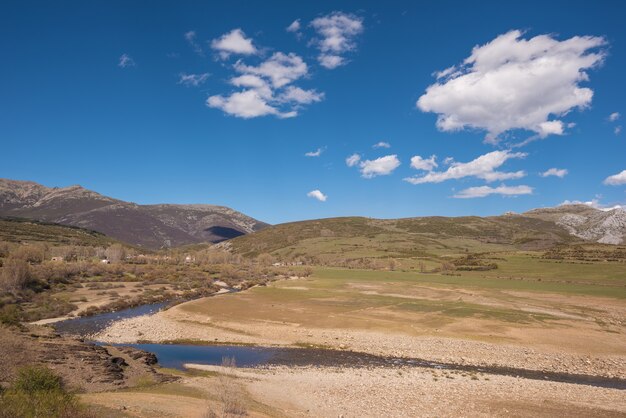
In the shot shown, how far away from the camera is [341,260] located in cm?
18700

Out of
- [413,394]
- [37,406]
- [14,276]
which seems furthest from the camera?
[14,276]

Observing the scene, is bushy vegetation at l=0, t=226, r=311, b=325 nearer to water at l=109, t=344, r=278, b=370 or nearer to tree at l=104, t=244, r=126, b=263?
water at l=109, t=344, r=278, b=370

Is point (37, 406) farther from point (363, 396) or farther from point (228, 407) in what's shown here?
point (363, 396)

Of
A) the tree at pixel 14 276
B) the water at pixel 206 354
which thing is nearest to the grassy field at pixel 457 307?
the water at pixel 206 354

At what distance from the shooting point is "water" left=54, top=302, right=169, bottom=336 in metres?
47.5

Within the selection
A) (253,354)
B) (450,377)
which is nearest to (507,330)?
(450,377)

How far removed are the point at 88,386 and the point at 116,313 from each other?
129 feet

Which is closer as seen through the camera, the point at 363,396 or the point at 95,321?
the point at 363,396

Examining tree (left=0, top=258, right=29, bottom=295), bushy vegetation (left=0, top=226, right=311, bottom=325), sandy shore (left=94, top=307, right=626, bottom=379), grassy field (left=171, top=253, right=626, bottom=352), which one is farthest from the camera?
tree (left=0, top=258, right=29, bottom=295)

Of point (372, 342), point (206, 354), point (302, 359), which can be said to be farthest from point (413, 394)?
point (206, 354)

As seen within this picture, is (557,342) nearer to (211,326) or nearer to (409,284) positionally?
(211,326)

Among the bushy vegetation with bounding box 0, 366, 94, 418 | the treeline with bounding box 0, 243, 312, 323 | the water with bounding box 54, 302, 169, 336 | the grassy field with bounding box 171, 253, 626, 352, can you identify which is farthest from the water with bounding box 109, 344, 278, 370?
the bushy vegetation with bounding box 0, 366, 94, 418

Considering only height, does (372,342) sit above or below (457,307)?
below

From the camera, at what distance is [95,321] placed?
53.8 metres
